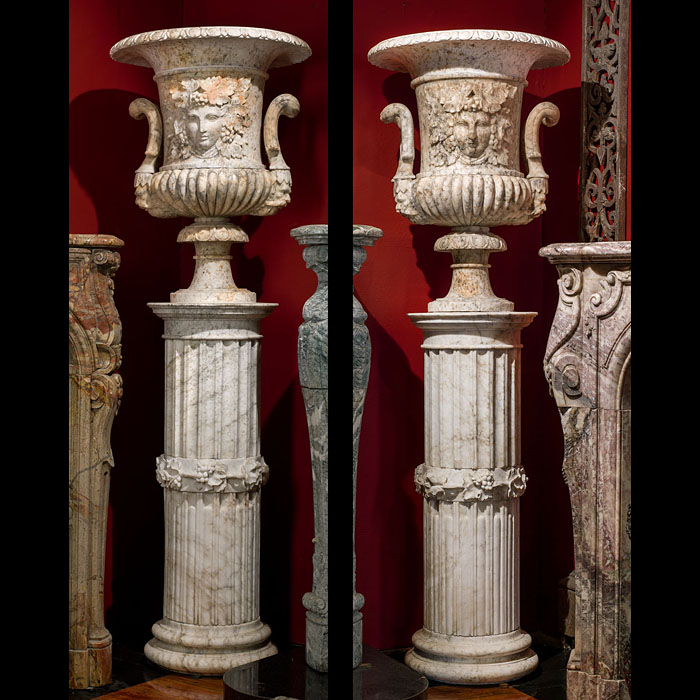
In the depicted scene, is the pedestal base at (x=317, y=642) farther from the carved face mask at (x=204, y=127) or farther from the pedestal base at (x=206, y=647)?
the carved face mask at (x=204, y=127)

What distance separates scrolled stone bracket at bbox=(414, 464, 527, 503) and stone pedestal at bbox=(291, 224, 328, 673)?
0.99 feet

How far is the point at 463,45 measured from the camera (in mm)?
2682

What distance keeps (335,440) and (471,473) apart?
756 millimetres

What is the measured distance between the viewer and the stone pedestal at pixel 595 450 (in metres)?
2.56

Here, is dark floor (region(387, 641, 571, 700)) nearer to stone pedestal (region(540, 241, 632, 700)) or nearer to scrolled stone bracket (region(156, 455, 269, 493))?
stone pedestal (region(540, 241, 632, 700))

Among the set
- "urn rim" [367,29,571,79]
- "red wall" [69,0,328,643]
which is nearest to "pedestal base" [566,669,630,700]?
"red wall" [69,0,328,643]

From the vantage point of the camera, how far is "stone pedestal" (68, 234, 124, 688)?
2641 mm

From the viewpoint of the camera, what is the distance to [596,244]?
2.54 m

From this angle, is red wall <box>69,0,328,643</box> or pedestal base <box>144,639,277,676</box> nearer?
red wall <box>69,0,328,643</box>

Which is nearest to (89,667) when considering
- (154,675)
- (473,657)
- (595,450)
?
(154,675)

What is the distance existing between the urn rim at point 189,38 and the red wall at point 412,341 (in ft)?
0.76

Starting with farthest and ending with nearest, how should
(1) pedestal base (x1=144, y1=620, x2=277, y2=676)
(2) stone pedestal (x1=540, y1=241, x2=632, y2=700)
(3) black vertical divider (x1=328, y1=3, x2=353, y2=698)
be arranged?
(1) pedestal base (x1=144, y1=620, x2=277, y2=676) < (2) stone pedestal (x1=540, y1=241, x2=632, y2=700) < (3) black vertical divider (x1=328, y1=3, x2=353, y2=698)

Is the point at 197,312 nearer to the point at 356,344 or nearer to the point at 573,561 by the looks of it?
the point at 356,344

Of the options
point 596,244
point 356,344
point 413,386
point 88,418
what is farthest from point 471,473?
point 88,418
